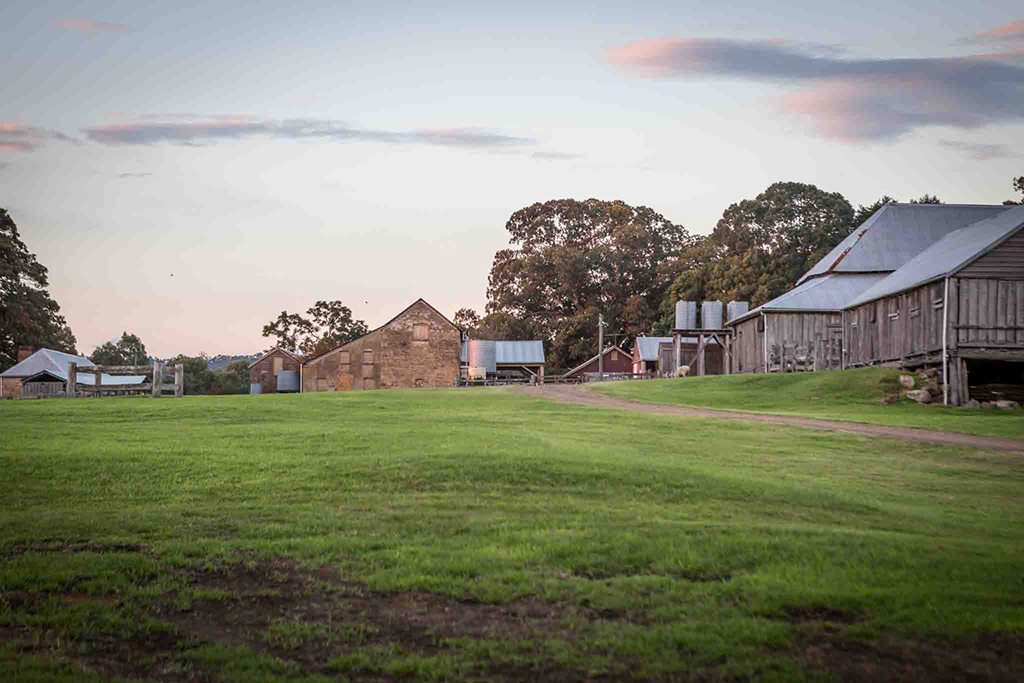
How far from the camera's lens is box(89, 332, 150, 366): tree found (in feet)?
428

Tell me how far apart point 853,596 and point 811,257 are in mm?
68810

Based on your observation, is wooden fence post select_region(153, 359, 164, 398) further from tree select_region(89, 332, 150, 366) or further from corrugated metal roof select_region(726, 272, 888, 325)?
tree select_region(89, 332, 150, 366)

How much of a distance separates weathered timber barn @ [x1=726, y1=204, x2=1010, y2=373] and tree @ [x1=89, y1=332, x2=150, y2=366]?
9940 cm

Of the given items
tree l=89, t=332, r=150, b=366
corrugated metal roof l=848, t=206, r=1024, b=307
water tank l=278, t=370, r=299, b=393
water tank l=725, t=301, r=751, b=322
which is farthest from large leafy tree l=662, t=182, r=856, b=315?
tree l=89, t=332, r=150, b=366

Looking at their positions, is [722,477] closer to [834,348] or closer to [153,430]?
[153,430]

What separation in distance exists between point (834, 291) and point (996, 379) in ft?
46.8

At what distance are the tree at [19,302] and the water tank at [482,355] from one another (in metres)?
36.5

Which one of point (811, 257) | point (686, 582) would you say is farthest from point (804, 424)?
point (811, 257)

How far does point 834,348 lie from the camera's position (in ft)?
160

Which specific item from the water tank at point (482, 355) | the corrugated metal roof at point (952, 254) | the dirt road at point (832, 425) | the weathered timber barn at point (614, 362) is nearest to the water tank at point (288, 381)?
the water tank at point (482, 355)

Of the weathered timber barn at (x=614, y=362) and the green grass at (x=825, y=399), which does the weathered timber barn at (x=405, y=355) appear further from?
the weathered timber barn at (x=614, y=362)

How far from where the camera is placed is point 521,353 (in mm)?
89188

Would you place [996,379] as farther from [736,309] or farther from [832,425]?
[736,309]

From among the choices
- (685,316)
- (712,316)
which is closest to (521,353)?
(685,316)
